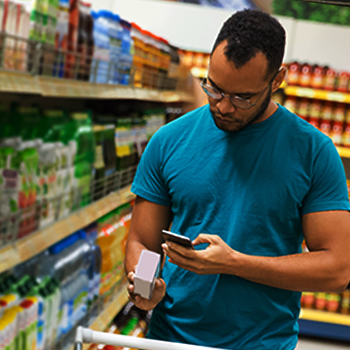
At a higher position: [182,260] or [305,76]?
[305,76]

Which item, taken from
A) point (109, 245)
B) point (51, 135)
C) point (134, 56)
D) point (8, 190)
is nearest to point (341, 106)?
point (134, 56)

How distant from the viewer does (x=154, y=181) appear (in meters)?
1.36

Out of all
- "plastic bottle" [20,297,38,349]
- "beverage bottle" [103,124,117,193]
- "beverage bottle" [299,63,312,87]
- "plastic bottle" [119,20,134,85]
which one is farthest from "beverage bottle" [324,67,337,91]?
"plastic bottle" [20,297,38,349]

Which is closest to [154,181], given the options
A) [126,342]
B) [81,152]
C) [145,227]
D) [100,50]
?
[145,227]

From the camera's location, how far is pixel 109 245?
110 inches

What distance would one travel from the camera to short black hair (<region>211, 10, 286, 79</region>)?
117 cm

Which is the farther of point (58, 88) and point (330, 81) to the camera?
point (330, 81)

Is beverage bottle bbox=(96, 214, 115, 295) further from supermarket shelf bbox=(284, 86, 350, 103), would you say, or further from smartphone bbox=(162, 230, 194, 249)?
supermarket shelf bbox=(284, 86, 350, 103)

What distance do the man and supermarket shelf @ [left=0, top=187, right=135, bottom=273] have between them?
1.18 ft

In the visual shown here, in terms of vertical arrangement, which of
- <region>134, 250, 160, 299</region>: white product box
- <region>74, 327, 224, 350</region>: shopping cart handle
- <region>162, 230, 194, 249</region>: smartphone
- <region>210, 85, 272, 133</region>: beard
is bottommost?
<region>74, 327, 224, 350</region>: shopping cart handle

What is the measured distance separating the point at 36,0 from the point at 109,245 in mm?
1618

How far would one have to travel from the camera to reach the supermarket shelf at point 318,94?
14.3 feet

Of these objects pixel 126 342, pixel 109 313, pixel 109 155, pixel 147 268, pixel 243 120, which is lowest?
pixel 109 313

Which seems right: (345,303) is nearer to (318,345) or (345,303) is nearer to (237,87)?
(318,345)
